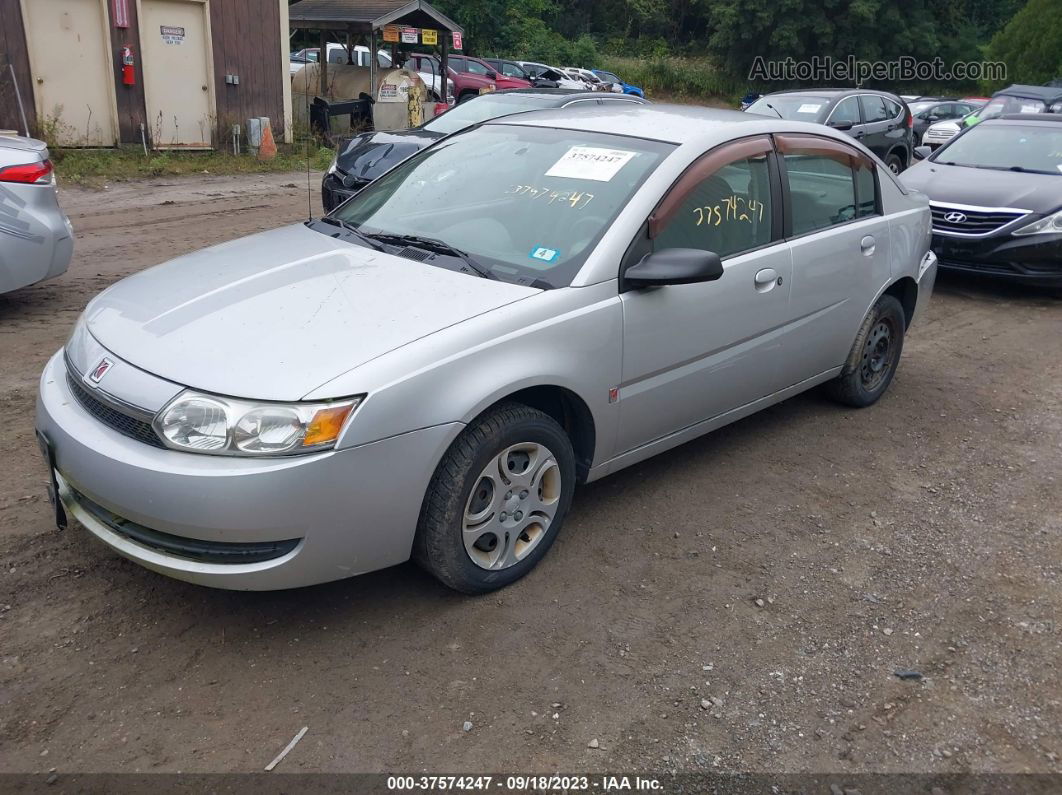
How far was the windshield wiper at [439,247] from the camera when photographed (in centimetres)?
371

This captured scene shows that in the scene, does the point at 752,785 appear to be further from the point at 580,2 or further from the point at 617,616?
the point at 580,2

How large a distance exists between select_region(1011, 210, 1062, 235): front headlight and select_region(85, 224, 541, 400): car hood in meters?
6.35

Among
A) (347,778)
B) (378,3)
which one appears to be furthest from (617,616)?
(378,3)

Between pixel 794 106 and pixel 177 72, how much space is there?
9503 millimetres

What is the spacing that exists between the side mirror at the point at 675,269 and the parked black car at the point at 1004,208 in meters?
5.67

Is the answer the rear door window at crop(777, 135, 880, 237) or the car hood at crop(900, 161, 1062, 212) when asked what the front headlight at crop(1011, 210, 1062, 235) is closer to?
the car hood at crop(900, 161, 1062, 212)

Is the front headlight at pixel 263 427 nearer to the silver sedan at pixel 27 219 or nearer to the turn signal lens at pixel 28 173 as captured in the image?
the silver sedan at pixel 27 219

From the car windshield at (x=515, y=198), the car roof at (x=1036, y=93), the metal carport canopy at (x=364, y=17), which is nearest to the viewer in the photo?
the car windshield at (x=515, y=198)

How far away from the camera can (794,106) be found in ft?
45.2

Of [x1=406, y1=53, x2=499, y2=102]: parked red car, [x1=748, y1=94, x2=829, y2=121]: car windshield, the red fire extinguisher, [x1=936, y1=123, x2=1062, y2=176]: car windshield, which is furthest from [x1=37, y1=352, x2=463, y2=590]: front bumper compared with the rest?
[x1=406, y1=53, x2=499, y2=102]: parked red car

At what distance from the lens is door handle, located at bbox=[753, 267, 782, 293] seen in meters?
4.32

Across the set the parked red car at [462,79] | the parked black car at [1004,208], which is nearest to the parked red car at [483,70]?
the parked red car at [462,79]

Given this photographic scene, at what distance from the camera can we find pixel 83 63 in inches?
547

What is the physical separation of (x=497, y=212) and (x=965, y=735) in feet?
8.59
